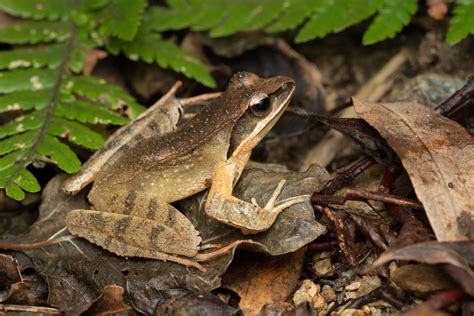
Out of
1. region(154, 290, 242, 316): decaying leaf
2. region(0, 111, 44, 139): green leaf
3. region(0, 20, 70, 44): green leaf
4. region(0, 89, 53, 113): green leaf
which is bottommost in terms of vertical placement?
region(154, 290, 242, 316): decaying leaf

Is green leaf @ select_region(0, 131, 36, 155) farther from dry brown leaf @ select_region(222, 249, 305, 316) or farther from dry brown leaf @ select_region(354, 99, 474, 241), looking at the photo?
dry brown leaf @ select_region(354, 99, 474, 241)

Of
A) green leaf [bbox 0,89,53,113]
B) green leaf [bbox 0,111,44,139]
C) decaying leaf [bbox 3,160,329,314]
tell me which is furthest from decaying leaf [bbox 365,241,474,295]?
green leaf [bbox 0,89,53,113]

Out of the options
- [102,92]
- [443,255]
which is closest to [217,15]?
[102,92]

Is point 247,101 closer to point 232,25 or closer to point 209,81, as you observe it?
point 209,81

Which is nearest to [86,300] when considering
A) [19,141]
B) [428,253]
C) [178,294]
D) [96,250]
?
[96,250]

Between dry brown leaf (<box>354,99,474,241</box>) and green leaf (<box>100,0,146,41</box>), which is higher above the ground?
green leaf (<box>100,0,146,41</box>)

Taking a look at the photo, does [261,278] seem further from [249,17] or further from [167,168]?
[249,17]

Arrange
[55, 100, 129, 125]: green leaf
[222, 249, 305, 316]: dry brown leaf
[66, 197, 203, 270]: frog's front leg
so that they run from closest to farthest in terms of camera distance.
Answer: [222, 249, 305, 316]: dry brown leaf
[66, 197, 203, 270]: frog's front leg
[55, 100, 129, 125]: green leaf
